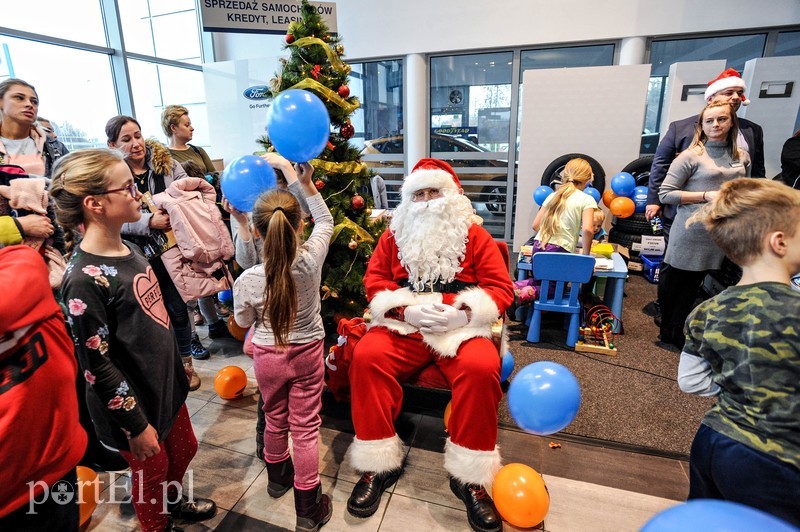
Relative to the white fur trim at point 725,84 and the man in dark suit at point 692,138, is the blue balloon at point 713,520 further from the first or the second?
the white fur trim at point 725,84

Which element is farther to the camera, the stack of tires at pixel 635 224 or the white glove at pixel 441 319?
the stack of tires at pixel 635 224

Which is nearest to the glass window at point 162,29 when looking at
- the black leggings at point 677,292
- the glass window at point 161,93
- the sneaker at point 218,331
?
the glass window at point 161,93

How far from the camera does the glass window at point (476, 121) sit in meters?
6.04

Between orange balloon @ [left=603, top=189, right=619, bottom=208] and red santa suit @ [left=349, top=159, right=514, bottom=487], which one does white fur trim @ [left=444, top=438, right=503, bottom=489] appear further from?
orange balloon @ [left=603, top=189, right=619, bottom=208]

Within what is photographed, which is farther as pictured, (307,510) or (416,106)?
(416,106)

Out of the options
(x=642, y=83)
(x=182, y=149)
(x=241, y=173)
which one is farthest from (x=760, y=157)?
(x=182, y=149)

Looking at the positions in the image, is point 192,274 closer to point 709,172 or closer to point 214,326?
point 214,326

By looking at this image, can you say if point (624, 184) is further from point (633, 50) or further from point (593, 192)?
point (633, 50)

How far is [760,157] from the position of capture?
296 cm

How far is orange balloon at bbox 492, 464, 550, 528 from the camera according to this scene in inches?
66.3

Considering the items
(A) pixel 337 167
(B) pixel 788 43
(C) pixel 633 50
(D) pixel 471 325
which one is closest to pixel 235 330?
(A) pixel 337 167

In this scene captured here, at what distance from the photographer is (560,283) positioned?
10.4 feet

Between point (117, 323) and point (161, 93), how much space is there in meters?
6.20

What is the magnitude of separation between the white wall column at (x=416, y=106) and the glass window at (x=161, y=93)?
10.6 ft
